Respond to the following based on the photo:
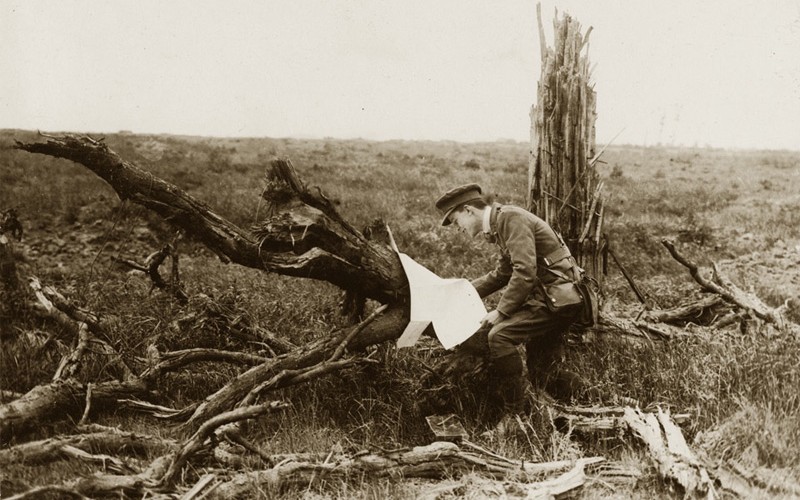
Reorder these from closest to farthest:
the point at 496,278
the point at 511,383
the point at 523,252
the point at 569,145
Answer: the point at 523,252, the point at 511,383, the point at 496,278, the point at 569,145

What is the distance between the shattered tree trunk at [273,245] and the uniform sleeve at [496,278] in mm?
634

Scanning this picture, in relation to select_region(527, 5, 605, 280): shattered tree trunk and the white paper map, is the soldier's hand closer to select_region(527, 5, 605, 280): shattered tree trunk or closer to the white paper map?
the white paper map

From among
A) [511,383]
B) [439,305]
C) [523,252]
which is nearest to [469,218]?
[523,252]

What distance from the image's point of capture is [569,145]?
4.83 m

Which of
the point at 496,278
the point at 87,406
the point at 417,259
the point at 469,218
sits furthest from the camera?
the point at 417,259

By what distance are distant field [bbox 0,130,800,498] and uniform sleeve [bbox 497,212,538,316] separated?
0.88m

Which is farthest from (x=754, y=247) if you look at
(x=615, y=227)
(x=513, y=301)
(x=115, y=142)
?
(x=115, y=142)

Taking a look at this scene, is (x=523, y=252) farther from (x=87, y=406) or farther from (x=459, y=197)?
(x=87, y=406)

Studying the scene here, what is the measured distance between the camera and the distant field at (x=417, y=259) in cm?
373

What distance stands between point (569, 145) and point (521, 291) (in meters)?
1.60

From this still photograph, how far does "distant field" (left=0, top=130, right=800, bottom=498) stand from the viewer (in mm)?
3734

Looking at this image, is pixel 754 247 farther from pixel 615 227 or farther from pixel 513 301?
pixel 513 301

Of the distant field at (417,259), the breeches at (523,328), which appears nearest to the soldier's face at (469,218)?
the breeches at (523,328)

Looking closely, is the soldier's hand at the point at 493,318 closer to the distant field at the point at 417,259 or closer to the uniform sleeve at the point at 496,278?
the uniform sleeve at the point at 496,278
